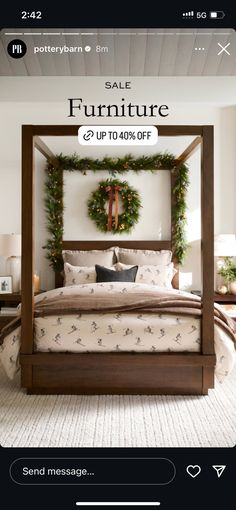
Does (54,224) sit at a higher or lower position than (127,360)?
higher

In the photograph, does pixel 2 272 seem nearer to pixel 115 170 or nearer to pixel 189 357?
pixel 115 170

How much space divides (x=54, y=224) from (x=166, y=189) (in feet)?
4.21

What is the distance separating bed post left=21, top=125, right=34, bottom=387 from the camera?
3.15 meters

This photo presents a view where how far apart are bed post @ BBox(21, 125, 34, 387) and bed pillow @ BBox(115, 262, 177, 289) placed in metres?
1.82

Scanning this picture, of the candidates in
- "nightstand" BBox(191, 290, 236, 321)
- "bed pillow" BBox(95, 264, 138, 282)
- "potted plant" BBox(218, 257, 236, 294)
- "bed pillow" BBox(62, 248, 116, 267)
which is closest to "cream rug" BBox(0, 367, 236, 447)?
"nightstand" BBox(191, 290, 236, 321)

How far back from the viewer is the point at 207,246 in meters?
3.15

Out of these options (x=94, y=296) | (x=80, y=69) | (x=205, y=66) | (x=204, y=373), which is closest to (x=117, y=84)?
(x=80, y=69)

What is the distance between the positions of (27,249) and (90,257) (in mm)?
2019

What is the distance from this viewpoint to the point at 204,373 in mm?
3201

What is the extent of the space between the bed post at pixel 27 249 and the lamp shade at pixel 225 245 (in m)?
Result: 2.30

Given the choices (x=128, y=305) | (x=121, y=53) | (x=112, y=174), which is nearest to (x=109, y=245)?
(x=112, y=174)

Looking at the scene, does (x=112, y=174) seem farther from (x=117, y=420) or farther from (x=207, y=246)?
(x=117, y=420)
